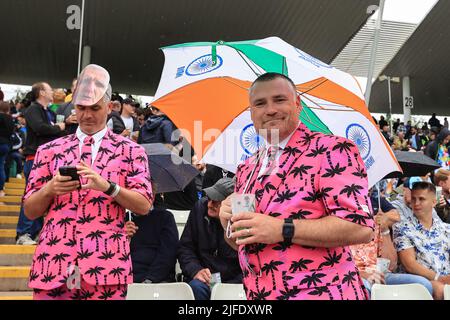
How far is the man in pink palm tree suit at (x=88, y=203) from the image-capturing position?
2217mm

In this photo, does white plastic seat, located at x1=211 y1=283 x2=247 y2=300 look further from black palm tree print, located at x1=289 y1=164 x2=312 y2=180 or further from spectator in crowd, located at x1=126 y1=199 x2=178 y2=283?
black palm tree print, located at x1=289 y1=164 x2=312 y2=180

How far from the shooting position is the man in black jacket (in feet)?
14.5

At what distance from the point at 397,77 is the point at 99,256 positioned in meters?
20.4

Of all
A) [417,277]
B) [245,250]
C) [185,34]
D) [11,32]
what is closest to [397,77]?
[185,34]

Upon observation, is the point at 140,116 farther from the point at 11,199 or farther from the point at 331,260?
the point at 331,260

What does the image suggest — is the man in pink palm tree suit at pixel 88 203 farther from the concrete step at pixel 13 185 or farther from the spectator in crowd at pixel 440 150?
the spectator in crowd at pixel 440 150

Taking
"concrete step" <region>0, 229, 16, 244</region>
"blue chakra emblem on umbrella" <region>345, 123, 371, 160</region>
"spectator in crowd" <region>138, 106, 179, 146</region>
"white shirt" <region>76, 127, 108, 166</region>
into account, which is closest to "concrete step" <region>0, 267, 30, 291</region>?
"concrete step" <region>0, 229, 16, 244</region>

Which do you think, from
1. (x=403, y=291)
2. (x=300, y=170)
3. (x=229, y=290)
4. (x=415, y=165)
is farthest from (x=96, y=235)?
(x=415, y=165)

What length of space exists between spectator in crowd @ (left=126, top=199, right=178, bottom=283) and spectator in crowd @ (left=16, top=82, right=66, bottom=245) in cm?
168

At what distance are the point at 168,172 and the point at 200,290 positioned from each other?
1.13 m

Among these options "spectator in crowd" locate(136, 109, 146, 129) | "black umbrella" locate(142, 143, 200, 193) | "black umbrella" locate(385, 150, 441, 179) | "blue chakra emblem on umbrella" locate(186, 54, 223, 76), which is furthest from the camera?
"spectator in crowd" locate(136, 109, 146, 129)

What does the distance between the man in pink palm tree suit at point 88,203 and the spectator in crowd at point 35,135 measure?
3241mm

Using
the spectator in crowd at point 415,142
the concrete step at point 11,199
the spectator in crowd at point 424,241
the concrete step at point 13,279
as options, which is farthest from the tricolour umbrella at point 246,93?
the spectator in crowd at point 415,142
